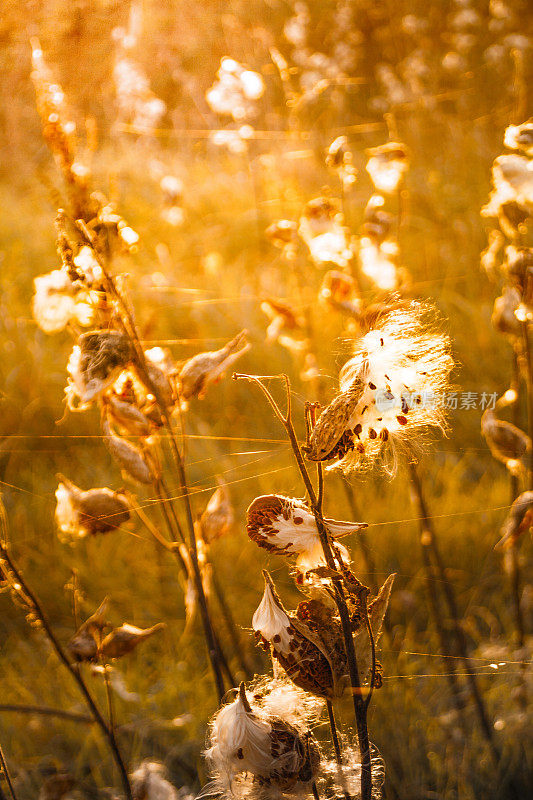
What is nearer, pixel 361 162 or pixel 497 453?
pixel 497 453

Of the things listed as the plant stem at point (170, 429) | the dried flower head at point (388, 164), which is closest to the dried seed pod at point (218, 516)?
the plant stem at point (170, 429)

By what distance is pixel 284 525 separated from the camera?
11.4 inches

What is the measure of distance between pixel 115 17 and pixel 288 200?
0.59m

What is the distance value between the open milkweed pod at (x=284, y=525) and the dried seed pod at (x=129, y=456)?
86mm

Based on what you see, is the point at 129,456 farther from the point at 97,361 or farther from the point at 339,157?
the point at 339,157

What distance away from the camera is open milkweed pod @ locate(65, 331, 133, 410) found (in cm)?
30

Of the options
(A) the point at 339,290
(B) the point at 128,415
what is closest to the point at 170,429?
(B) the point at 128,415

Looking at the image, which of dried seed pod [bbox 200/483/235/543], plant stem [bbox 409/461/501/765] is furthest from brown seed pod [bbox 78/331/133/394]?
plant stem [bbox 409/461/501/765]

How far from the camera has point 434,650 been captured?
0.55 m

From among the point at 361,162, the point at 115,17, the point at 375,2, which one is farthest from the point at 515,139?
the point at 375,2

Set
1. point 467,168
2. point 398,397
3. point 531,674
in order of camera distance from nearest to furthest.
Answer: point 398,397, point 531,674, point 467,168

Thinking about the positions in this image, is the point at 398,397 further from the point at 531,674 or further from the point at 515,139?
the point at 531,674

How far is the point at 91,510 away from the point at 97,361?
0.09 metres

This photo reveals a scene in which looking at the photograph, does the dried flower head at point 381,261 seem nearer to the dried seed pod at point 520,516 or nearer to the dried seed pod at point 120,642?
the dried seed pod at point 520,516
